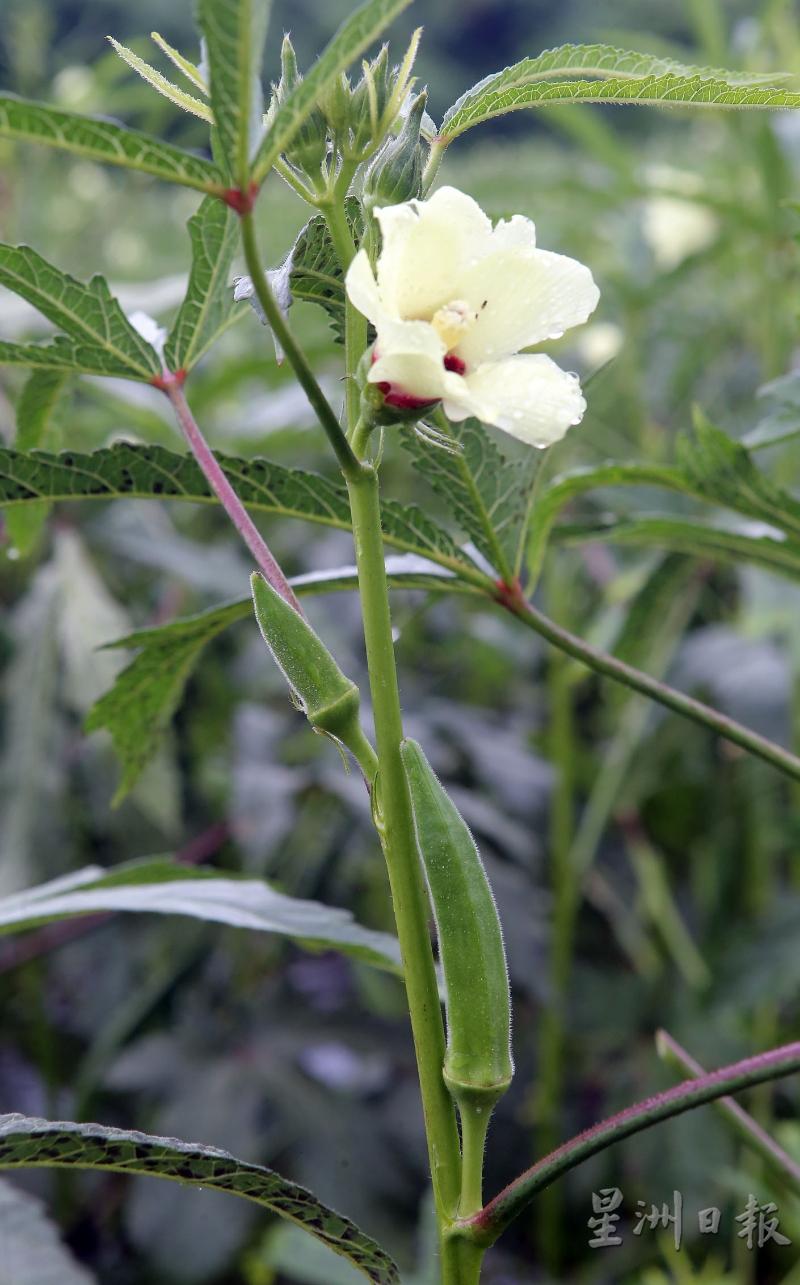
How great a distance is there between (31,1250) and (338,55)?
1.39 feet

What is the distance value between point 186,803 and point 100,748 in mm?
205

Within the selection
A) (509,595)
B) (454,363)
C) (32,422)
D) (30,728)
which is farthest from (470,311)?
(30,728)

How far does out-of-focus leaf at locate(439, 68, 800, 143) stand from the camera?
1.04 ft

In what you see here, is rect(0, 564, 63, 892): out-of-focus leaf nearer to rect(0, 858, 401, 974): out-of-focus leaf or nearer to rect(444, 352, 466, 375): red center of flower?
rect(0, 858, 401, 974): out-of-focus leaf

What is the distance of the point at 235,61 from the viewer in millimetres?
257

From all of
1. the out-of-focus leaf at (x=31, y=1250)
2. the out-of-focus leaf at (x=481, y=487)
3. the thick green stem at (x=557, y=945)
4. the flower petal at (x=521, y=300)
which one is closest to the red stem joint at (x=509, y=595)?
the out-of-focus leaf at (x=481, y=487)

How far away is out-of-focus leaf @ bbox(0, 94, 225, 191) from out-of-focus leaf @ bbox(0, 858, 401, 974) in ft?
0.74

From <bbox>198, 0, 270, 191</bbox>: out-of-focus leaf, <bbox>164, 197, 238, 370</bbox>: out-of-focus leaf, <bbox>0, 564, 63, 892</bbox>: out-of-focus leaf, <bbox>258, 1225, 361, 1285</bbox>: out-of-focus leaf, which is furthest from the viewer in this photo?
<bbox>0, 564, 63, 892</bbox>: out-of-focus leaf

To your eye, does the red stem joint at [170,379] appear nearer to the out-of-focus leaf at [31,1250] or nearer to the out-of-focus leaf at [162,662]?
the out-of-focus leaf at [162,662]

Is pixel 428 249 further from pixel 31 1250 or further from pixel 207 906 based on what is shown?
pixel 31 1250

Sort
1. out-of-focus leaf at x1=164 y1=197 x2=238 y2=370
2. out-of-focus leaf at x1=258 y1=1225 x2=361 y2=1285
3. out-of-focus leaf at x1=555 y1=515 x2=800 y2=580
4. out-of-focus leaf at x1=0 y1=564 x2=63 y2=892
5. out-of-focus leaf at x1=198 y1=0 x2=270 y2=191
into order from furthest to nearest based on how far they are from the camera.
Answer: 1. out-of-focus leaf at x1=0 y1=564 x2=63 y2=892
2. out-of-focus leaf at x1=258 y1=1225 x2=361 y2=1285
3. out-of-focus leaf at x1=555 y1=515 x2=800 y2=580
4. out-of-focus leaf at x1=164 y1=197 x2=238 y2=370
5. out-of-focus leaf at x1=198 y1=0 x2=270 y2=191

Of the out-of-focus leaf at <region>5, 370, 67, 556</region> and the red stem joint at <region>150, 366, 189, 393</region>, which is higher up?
the red stem joint at <region>150, 366, 189, 393</region>

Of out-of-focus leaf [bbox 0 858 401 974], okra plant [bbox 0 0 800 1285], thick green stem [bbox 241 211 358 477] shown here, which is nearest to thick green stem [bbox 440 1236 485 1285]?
okra plant [bbox 0 0 800 1285]

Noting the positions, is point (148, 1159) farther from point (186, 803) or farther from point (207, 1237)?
point (186, 803)
